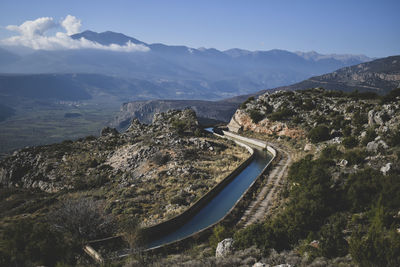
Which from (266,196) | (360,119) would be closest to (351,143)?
(360,119)

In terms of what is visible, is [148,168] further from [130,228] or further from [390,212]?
[390,212]

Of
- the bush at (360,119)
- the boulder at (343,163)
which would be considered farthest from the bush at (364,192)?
the bush at (360,119)

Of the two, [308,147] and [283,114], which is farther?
[283,114]

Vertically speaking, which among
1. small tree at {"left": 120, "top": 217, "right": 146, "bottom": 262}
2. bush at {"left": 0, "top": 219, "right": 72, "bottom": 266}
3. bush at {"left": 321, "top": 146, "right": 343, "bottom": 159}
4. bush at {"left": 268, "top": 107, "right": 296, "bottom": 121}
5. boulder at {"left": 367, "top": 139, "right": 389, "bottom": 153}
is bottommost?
small tree at {"left": 120, "top": 217, "right": 146, "bottom": 262}

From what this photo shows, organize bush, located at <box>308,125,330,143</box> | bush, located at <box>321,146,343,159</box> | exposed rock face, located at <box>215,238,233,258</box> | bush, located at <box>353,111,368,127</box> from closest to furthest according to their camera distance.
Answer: exposed rock face, located at <box>215,238,233,258</box> < bush, located at <box>321,146,343,159</box> < bush, located at <box>353,111,368,127</box> < bush, located at <box>308,125,330,143</box>

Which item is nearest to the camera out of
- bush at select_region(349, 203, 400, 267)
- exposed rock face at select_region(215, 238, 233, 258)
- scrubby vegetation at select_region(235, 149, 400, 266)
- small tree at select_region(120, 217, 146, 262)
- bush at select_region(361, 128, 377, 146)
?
bush at select_region(349, 203, 400, 267)

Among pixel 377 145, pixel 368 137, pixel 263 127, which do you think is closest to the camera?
pixel 377 145

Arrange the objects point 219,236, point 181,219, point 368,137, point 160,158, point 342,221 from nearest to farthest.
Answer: point 342,221, point 219,236, point 181,219, point 368,137, point 160,158

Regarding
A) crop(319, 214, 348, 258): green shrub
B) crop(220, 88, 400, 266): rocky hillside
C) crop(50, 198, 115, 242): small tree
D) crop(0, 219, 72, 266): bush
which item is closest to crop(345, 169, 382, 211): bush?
crop(220, 88, 400, 266): rocky hillside

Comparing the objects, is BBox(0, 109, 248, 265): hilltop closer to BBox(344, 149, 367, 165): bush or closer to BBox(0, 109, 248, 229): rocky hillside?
BBox(0, 109, 248, 229): rocky hillside

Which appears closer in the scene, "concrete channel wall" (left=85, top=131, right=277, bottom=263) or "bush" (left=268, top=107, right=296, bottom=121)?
"concrete channel wall" (left=85, top=131, right=277, bottom=263)

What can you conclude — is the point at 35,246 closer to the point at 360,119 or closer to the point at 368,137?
the point at 368,137

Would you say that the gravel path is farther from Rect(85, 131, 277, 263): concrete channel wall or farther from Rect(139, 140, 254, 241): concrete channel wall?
Rect(139, 140, 254, 241): concrete channel wall

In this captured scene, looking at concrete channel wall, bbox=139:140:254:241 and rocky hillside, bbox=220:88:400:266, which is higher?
rocky hillside, bbox=220:88:400:266
